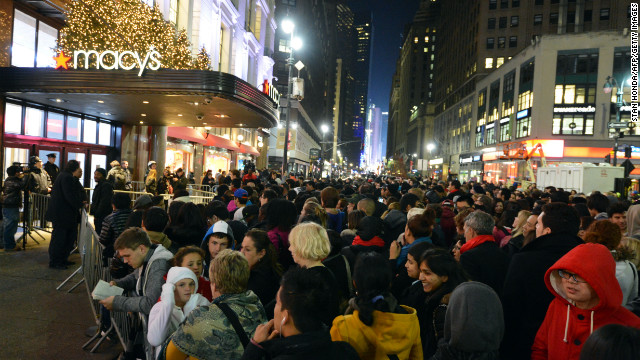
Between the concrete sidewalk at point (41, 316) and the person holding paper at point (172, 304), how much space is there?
8.20 feet

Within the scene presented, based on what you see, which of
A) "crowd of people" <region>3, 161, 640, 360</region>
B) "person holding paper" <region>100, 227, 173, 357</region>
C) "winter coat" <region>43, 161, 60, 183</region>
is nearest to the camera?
"crowd of people" <region>3, 161, 640, 360</region>

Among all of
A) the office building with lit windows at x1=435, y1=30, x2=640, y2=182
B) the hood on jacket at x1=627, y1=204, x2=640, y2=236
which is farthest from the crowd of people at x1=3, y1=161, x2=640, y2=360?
the office building with lit windows at x1=435, y1=30, x2=640, y2=182

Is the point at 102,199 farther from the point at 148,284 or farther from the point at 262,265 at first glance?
the point at 262,265

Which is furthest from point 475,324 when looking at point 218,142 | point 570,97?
point 570,97

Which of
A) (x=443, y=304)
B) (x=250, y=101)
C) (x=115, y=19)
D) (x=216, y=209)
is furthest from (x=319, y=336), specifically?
(x=115, y=19)

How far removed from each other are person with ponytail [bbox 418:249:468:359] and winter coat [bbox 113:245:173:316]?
8.21 ft

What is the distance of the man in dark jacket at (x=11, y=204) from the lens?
9531 mm

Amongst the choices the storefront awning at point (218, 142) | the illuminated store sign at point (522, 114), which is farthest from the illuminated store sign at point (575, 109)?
the storefront awning at point (218, 142)

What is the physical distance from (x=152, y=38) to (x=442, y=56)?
10092 cm

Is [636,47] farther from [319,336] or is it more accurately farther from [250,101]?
[319,336]

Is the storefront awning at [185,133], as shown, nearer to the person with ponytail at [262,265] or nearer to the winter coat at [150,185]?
the winter coat at [150,185]

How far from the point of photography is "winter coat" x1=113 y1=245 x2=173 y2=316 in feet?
12.4

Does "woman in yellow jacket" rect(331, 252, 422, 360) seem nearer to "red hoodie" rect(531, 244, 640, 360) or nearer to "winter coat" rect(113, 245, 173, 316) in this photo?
"red hoodie" rect(531, 244, 640, 360)

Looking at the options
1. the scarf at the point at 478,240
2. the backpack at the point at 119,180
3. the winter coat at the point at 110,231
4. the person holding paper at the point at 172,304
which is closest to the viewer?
the person holding paper at the point at 172,304
